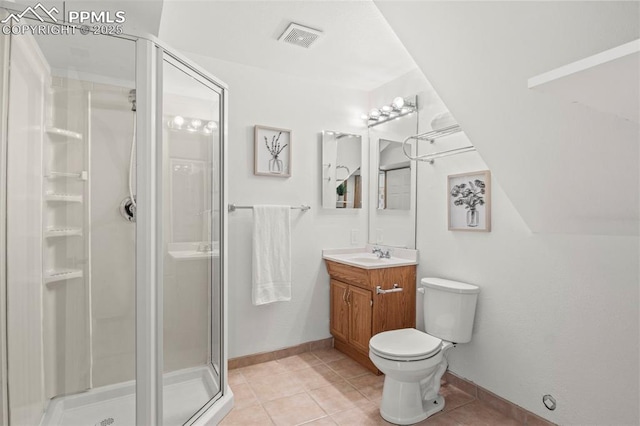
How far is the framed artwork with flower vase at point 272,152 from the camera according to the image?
108 inches

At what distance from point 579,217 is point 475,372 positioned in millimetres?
1216

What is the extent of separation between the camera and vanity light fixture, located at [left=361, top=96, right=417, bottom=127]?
9.04 feet

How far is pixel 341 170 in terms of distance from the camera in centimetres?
312

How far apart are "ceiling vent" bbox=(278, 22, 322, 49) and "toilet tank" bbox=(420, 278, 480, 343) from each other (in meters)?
1.84

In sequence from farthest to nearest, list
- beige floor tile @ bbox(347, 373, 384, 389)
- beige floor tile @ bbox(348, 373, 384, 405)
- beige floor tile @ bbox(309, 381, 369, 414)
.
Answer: beige floor tile @ bbox(347, 373, 384, 389)
beige floor tile @ bbox(348, 373, 384, 405)
beige floor tile @ bbox(309, 381, 369, 414)

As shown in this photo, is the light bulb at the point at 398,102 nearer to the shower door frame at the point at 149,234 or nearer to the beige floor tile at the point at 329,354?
the shower door frame at the point at 149,234

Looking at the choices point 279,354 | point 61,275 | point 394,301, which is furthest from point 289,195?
point 61,275

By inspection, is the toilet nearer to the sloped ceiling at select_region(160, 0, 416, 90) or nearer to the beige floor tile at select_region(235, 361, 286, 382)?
the beige floor tile at select_region(235, 361, 286, 382)

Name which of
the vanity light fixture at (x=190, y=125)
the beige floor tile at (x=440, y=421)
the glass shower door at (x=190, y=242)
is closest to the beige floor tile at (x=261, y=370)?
the glass shower door at (x=190, y=242)

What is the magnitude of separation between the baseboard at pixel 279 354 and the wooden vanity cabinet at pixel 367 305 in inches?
7.6

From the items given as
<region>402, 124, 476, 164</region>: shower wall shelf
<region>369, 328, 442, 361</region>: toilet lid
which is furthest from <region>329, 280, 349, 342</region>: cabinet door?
<region>402, 124, 476, 164</region>: shower wall shelf

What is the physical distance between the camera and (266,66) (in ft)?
9.09

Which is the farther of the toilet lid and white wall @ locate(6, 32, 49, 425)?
the toilet lid

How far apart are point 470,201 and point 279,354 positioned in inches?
75.6
